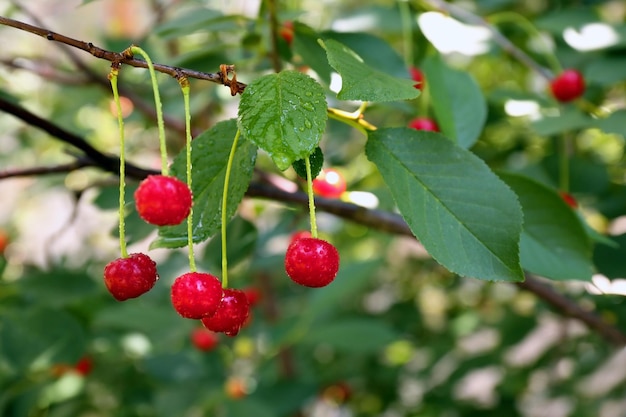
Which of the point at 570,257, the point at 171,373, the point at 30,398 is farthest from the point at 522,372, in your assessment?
the point at 30,398

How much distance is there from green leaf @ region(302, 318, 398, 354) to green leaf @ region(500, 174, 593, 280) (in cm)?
72

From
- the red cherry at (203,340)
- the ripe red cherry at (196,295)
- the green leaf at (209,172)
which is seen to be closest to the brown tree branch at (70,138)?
the green leaf at (209,172)

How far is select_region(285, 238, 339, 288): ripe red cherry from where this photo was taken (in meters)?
0.60

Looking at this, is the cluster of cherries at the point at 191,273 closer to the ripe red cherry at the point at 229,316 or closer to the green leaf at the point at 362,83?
the ripe red cherry at the point at 229,316

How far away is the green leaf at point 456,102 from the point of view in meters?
0.89

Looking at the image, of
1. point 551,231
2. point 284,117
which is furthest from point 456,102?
point 284,117

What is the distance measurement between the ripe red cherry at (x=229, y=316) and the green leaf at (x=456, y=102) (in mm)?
366

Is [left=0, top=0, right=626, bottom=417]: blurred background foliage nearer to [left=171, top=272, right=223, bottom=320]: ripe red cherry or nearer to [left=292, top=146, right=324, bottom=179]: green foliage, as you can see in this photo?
[left=292, top=146, right=324, bottom=179]: green foliage

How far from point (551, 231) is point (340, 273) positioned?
0.75 meters

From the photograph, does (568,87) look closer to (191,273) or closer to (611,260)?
(611,260)

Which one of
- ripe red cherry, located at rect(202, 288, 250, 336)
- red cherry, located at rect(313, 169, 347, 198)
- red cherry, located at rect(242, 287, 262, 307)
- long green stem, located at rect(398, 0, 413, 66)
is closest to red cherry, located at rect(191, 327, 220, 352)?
red cherry, located at rect(242, 287, 262, 307)

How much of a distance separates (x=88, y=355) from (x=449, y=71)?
3.24 feet

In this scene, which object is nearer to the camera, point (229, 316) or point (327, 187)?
point (229, 316)

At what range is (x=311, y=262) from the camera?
595 millimetres
